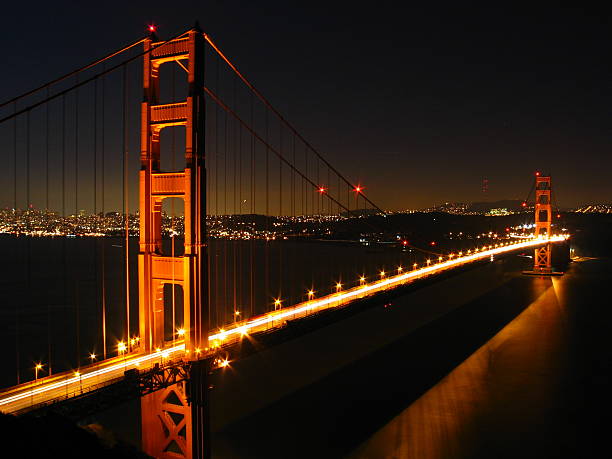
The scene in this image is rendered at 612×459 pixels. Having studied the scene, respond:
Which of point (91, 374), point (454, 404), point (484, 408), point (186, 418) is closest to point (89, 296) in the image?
point (454, 404)

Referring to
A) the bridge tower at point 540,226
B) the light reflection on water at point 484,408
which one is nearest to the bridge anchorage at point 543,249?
the bridge tower at point 540,226

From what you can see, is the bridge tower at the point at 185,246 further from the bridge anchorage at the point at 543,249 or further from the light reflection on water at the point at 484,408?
the bridge anchorage at the point at 543,249

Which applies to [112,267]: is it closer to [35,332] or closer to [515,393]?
[35,332]

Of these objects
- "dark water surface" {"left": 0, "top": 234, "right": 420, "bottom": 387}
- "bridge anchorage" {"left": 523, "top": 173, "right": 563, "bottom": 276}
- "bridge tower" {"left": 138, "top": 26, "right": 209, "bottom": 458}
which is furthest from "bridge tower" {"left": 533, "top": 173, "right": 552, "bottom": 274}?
"bridge tower" {"left": 138, "top": 26, "right": 209, "bottom": 458}

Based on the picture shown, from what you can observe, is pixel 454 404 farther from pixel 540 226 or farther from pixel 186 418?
pixel 540 226

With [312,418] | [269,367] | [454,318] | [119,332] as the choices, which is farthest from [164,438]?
[454,318]

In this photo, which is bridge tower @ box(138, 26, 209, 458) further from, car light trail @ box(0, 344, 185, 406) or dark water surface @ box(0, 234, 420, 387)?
dark water surface @ box(0, 234, 420, 387)
